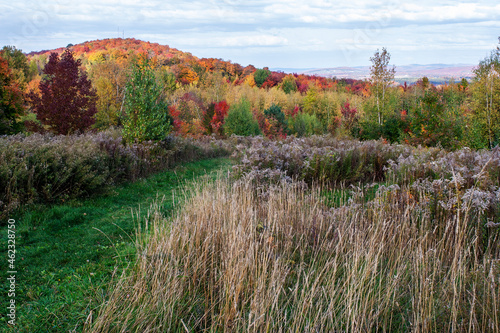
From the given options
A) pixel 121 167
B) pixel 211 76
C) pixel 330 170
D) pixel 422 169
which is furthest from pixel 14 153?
pixel 211 76

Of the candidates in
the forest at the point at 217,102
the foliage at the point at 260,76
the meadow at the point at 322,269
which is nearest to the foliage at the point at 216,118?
the forest at the point at 217,102

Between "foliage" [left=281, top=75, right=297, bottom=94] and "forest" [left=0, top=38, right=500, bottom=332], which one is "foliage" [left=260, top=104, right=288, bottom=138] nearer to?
"forest" [left=0, top=38, right=500, bottom=332]

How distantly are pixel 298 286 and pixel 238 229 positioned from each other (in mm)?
715

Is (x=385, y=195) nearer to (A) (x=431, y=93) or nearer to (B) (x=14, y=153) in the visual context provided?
(B) (x=14, y=153)

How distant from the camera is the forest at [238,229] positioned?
8.28 ft

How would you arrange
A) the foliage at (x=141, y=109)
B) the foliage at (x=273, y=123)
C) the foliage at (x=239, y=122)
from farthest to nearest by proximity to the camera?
the foliage at (x=273, y=123) → the foliage at (x=239, y=122) → the foliage at (x=141, y=109)

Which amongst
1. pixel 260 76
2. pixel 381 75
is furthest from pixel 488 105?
pixel 260 76

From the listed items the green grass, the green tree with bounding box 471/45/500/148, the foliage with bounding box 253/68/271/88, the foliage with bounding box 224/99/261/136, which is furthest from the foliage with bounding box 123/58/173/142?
the foliage with bounding box 253/68/271/88

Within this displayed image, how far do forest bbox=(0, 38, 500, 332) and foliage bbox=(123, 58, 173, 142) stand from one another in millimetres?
64

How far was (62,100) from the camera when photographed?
1061 cm

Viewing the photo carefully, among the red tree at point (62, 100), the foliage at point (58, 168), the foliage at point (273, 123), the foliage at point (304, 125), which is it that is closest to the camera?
the foliage at point (58, 168)

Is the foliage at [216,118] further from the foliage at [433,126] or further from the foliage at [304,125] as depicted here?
the foliage at [433,126]

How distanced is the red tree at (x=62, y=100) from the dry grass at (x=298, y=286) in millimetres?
A: 8523

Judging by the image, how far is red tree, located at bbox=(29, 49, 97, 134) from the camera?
1061 cm
